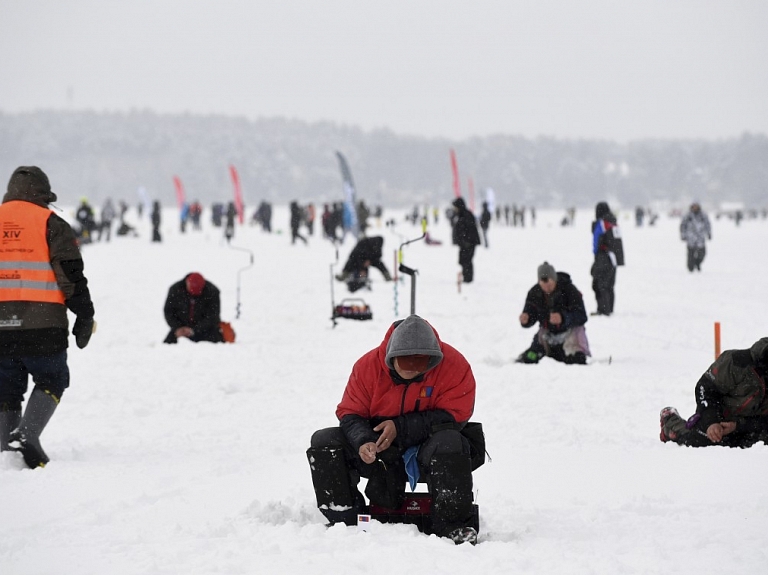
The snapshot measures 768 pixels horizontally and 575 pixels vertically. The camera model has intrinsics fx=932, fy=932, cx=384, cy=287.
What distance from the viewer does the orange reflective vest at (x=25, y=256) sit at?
5.16 m

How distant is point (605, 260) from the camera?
1361 cm

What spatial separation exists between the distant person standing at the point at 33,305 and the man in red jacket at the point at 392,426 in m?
1.88

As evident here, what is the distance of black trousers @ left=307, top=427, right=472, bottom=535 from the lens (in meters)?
3.87

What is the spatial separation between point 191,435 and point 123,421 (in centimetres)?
82

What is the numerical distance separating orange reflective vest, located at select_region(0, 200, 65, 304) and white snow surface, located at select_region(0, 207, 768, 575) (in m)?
0.93

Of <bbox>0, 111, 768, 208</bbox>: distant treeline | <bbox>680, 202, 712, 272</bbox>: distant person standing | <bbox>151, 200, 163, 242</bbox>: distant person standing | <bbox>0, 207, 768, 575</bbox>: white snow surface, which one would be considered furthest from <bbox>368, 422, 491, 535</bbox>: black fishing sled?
<bbox>0, 111, 768, 208</bbox>: distant treeline

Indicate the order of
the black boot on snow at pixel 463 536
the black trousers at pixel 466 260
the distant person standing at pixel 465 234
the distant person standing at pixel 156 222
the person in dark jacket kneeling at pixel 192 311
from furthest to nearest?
the distant person standing at pixel 156 222 < the black trousers at pixel 466 260 < the distant person standing at pixel 465 234 < the person in dark jacket kneeling at pixel 192 311 < the black boot on snow at pixel 463 536

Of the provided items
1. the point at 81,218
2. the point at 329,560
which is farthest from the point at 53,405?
the point at 81,218

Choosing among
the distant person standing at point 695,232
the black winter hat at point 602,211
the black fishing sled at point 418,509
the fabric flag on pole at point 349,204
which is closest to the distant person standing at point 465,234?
the black winter hat at point 602,211

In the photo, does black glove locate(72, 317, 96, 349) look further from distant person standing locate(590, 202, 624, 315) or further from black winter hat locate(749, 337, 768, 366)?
distant person standing locate(590, 202, 624, 315)

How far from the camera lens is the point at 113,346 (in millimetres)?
11242

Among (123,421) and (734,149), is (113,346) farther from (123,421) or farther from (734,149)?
(734,149)

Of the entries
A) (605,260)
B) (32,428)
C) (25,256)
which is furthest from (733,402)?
(605,260)

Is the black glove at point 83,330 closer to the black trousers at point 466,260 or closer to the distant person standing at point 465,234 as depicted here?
the distant person standing at point 465,234
